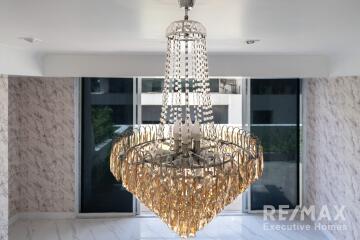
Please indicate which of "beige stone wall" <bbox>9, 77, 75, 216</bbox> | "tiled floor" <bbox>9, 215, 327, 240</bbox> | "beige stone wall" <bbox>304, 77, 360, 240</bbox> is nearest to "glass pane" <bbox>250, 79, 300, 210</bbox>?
"beige stone wall" <bbox>304, 77, 360, 240</bbox>

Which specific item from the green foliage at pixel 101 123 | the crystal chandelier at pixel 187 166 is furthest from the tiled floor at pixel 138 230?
the crystal chandelier at pixel 187 166

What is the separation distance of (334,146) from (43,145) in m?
4.82

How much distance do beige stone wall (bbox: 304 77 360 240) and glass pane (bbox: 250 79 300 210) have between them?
255mm

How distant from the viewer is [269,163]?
6.88 metres

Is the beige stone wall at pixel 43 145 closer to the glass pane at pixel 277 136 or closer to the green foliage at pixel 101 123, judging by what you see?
the green foliage at pixel 101 123

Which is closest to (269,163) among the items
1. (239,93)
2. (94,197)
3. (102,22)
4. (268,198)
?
(268,198)

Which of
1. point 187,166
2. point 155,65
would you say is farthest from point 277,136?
point 187,166

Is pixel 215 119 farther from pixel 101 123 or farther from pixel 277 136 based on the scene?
pixel 101 123

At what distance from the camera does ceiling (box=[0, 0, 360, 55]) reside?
2.01 metres

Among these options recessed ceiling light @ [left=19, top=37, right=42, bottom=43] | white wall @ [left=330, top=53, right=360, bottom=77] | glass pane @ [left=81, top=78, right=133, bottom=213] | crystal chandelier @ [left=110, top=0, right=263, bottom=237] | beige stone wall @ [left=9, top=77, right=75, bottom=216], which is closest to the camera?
crystal chandelier @ [left=110, top=0, right=263, bottom=237]

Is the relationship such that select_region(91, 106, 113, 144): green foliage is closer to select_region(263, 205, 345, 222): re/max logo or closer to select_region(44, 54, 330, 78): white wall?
select_region(44, 54, 330, 78): white wall

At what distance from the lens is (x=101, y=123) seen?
6.69 metres

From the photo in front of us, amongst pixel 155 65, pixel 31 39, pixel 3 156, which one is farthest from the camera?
pixel 3 156

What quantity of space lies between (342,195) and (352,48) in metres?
2.37
